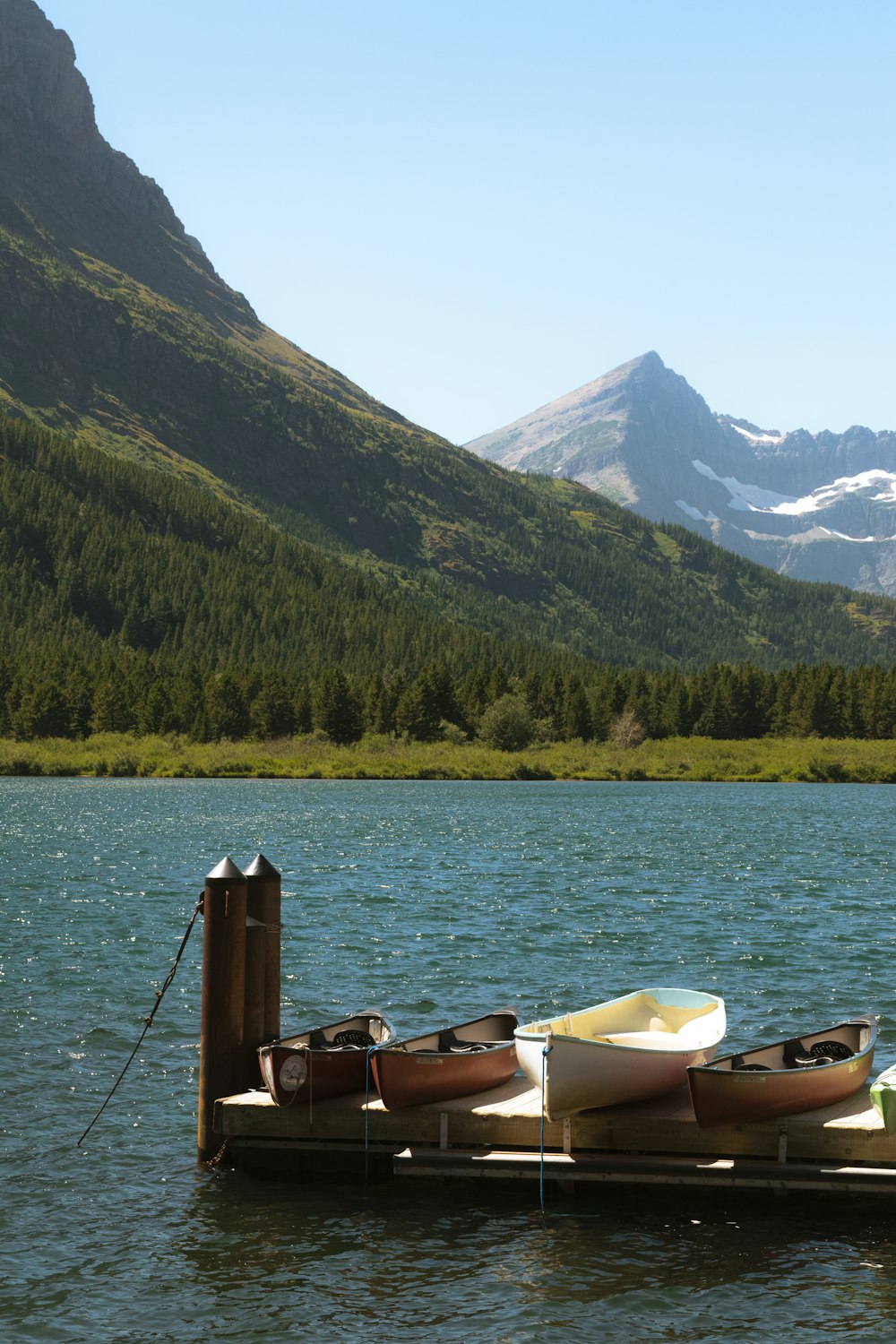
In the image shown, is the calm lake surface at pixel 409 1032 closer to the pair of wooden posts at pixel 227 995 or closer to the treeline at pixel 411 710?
Answer: the pair of wooden posts at pixel 227 995

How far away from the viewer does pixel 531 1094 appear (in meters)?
21.7

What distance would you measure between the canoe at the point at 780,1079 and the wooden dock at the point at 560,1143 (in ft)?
0.67

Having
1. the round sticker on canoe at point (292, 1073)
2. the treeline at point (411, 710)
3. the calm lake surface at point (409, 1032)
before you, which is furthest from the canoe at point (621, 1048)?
the treeline at point (411, 710)

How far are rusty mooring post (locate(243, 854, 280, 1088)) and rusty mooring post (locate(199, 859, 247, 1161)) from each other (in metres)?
0.36

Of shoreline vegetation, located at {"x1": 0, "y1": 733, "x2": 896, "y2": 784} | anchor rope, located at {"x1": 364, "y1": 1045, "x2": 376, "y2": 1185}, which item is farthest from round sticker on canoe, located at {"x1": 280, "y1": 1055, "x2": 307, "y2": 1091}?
shoreline vegetation, located at {"x1": 0, "y1": 733, "x2": 896, "y2": 784}

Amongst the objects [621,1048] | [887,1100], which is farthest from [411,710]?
[887,1100]

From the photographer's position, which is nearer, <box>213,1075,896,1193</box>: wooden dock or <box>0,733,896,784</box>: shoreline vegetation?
<box>213,1075,896,1193</box>: wooden dock

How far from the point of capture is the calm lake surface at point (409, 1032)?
17.0m

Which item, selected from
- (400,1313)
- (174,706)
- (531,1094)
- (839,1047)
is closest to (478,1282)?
(400,1313)

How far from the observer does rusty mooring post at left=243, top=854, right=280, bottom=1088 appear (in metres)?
22.0

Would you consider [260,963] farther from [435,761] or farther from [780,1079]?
[435,761]

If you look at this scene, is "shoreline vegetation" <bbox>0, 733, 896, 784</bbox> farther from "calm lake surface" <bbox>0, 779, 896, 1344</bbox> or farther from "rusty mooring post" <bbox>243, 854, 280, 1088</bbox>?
"rusty mooring post" <bbox>243, 854, 280, 1088</bbox>

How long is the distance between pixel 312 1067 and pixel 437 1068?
1.89 meters

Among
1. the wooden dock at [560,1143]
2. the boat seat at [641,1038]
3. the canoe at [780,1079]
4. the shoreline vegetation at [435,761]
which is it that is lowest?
the shoreline vegetation at [435,761]
